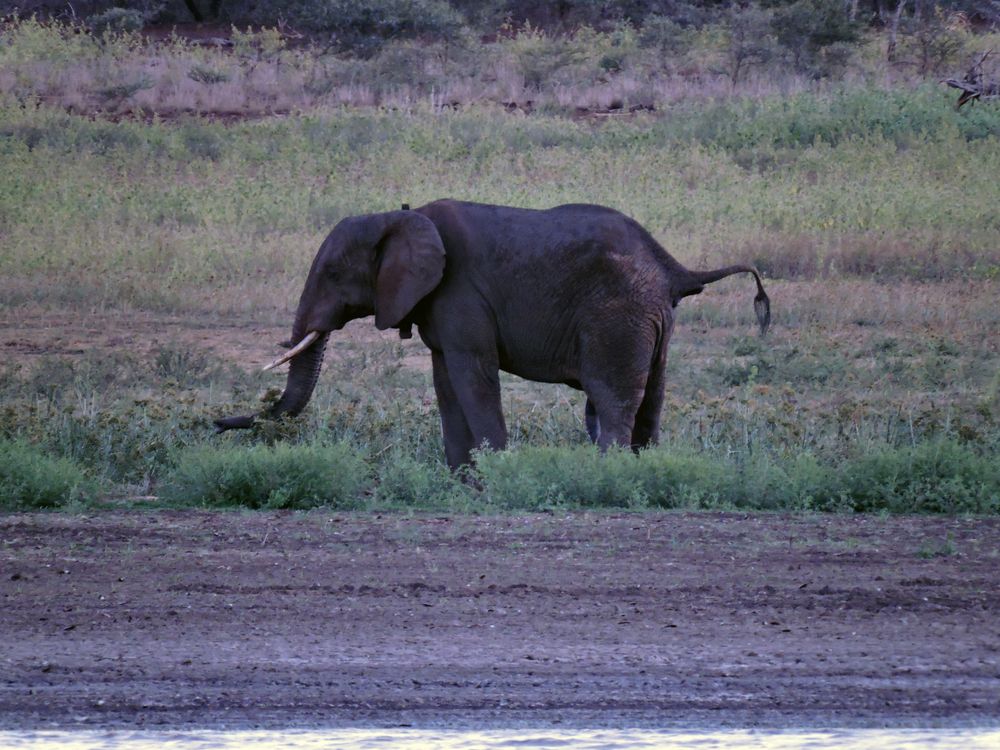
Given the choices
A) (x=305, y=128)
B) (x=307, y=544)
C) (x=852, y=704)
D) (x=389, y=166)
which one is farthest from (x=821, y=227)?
Result: (x=852, y=704)

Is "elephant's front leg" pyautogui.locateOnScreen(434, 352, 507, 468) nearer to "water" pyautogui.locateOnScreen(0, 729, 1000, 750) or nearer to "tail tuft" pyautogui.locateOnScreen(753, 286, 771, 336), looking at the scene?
Answer: "tail tuft" pyautogui.locateOnScreen(753, 286, 771, 336)

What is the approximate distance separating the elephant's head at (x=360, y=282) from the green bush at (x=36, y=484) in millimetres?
1404

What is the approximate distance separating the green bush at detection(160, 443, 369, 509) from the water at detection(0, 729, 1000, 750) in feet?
12.1

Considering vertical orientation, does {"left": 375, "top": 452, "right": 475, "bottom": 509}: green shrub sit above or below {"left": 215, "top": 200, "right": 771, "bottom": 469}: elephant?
below

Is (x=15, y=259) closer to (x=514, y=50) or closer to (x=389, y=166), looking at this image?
(x=389, y=166)

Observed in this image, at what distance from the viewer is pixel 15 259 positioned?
756 inches

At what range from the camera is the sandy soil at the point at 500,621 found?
19.5ft

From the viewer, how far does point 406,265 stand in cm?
1038

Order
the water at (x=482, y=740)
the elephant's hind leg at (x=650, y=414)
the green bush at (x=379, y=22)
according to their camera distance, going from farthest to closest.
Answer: the green bush at (x=379, y=22)
the elephant's hind leg at (x=650, y=414)
the water at (x=482, y=740)

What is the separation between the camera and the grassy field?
9578mm

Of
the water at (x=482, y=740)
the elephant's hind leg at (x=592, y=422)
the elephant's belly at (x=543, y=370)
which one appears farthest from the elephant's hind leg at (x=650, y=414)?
the water at (x=482, y=740)

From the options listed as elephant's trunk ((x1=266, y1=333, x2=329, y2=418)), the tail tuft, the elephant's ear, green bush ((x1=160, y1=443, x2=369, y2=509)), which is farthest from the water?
the tail tuft

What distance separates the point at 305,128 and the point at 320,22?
814 centimetres

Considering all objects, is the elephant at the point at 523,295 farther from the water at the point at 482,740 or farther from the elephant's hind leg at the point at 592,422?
the water at the point at 482,740
